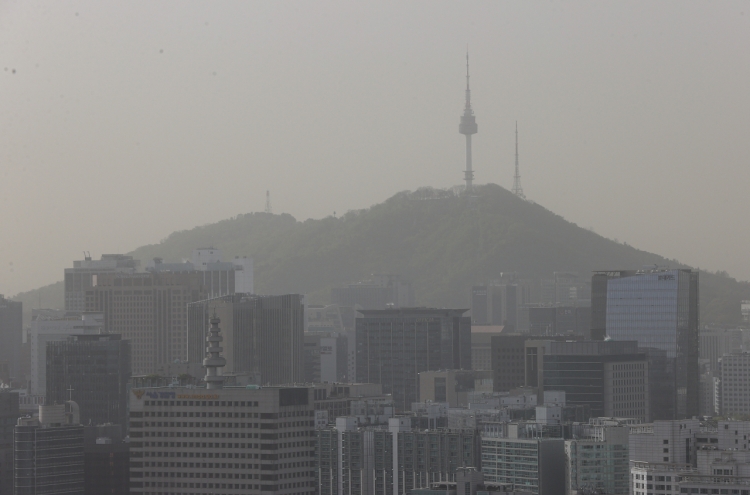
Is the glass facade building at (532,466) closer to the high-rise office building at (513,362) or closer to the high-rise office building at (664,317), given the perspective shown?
the high-rise office building at (664,317)

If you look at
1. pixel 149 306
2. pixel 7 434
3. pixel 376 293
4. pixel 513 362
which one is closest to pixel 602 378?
pixel 513 362

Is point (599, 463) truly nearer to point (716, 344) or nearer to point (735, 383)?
point (735, 383)

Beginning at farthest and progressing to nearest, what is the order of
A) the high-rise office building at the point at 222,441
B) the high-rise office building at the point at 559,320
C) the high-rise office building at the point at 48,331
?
the high-rise office building at the point at 559,320
the high-rise office building at the point at 48,331
the high-rise office building at the point at 222,441

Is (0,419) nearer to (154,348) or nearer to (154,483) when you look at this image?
(154,483)

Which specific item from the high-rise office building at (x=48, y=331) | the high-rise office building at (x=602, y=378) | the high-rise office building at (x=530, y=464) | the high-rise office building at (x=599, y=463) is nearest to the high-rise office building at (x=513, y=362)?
the high-rise office building at (x=602, y=378)

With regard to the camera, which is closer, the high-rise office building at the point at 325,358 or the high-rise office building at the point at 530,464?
the high-rise office building at the point at 530,464

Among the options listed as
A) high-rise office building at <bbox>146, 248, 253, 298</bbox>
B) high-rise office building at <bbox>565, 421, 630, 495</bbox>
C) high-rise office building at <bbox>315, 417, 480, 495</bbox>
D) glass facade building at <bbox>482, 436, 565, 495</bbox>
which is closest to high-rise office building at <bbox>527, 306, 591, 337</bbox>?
high-rise office building at <bbox>146, 248, 253, 298</bbox>

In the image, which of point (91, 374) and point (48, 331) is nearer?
point (91, 374)
